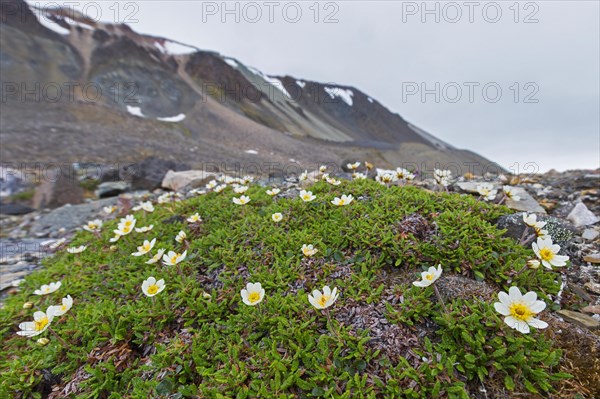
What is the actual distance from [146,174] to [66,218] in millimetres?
4147

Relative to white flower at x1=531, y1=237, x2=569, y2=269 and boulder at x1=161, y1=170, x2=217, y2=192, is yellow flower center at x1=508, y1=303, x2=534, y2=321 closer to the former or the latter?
white flower at x1=531, y1=237, x2=569, y2=269

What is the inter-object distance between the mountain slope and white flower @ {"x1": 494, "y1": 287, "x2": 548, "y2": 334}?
10.3 meters

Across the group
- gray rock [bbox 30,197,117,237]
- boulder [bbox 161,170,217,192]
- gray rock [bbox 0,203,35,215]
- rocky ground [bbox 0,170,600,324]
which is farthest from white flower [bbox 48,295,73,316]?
gray rock [bbox 0,203,35,215]

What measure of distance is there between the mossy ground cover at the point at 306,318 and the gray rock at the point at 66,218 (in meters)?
3.84

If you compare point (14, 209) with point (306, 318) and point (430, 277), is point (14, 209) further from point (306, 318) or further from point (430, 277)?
point (430, 277)

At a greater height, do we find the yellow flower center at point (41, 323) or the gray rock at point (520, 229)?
the gray rock at point (520, 229)

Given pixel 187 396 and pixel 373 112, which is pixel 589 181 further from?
pixel 373 112

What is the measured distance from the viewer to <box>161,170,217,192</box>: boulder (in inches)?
356

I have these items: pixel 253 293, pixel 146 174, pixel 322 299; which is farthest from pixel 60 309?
pixel 146 174

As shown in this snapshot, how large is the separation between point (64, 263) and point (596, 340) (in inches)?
231

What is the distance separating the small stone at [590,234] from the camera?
11.5 feet

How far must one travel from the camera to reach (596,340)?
2.12 m

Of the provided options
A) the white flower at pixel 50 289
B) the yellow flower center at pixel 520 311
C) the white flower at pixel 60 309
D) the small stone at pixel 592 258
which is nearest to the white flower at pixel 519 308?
the yellow flower center at pixel 520 311

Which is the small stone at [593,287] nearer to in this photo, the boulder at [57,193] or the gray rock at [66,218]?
the gray rock at [66,218]
